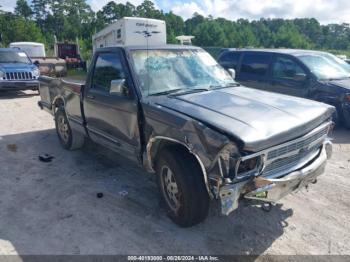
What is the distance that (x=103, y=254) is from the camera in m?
2.99

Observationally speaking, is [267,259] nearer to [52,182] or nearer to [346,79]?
[52,182]

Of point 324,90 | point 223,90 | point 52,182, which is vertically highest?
point 223,90

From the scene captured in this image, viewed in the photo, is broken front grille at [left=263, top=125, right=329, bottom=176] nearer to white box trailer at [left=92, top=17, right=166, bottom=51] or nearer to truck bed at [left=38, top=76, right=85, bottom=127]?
truck bed at [left=38, top=76, right=85, bottom=127]

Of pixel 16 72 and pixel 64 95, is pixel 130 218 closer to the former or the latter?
pixel 64 95

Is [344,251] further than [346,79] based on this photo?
No

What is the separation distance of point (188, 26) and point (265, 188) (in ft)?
265

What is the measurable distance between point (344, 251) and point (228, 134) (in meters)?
1.61

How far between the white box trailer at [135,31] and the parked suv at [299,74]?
9189 mm

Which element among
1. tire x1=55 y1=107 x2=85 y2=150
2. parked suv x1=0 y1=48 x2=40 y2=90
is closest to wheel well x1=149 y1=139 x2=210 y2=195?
tire x1=55 y1=107 x2=85 y2=150

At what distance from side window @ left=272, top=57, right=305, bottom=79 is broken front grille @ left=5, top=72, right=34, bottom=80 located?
9.13 metres

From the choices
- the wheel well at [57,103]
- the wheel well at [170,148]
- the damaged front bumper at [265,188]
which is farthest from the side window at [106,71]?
the damaged front bumper at [265,188]

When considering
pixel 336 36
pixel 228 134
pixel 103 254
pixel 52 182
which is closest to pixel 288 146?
pixel 228 134

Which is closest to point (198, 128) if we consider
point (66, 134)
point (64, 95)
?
point (64, 95)

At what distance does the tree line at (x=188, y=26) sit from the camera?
64250 millimetres
